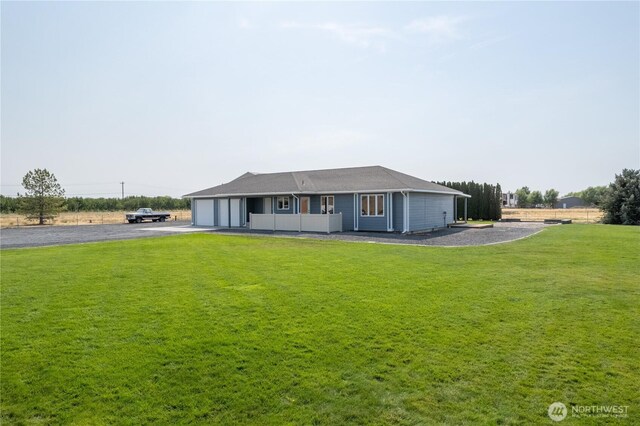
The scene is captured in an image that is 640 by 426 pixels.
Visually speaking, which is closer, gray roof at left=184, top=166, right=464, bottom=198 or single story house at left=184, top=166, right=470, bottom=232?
single story house at left=184, top=166, right=470, bottom=232

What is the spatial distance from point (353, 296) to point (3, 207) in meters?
69.4

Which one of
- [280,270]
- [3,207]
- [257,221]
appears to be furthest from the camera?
[3,207]

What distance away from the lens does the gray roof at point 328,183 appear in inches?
944

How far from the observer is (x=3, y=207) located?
5869cm

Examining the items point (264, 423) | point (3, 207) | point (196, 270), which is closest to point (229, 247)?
point (196, 270)

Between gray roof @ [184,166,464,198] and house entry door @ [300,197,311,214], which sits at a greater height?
gray roof @ [184,166,464,198]

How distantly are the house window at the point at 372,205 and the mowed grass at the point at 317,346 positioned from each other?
45.0 feet

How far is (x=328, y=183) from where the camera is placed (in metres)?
27.1

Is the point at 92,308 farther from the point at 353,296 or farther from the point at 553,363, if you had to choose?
the point at 553,363

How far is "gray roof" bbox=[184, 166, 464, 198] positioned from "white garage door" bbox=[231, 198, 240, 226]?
0.76 meters

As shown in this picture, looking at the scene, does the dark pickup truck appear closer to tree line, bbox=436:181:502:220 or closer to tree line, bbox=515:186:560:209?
tree line, bbox=436:181:502:220

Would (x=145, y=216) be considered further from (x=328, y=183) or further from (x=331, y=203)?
(x=331, y=203)

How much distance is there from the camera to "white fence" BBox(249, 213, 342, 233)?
2369 cm

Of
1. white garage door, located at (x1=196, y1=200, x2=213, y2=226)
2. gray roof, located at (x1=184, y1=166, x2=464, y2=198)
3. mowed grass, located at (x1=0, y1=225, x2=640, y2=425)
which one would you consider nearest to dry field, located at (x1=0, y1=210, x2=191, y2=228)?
white garage door, located at (x1=196, y1=200, x2=213, y2=226)
